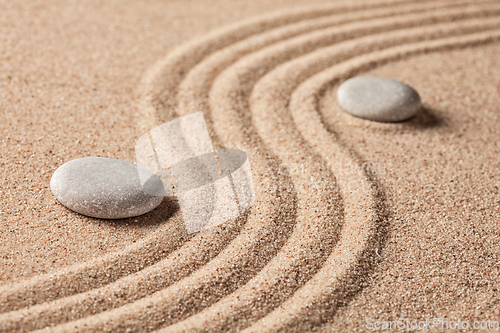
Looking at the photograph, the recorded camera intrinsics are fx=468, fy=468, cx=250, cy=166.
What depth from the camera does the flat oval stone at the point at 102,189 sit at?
56.6 inches

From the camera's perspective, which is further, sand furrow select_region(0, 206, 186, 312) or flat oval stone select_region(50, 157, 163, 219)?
flat oval stone select_region(50, 157, 163, 219)

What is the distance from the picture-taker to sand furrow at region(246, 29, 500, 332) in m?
1.26

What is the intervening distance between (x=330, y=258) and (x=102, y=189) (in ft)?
2.40

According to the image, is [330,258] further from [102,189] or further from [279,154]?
[102,189]

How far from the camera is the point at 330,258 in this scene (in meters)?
1.43

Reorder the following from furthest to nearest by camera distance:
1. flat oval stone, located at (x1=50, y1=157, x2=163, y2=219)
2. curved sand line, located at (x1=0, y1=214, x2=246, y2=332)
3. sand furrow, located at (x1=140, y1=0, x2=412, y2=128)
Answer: sand furrow, located at (x1=140, y1=0, x2=412, y2=128) → flat oval stone, located at (x1=50, y1=157, x2=163, y2=219) → curved sand line, located at (x1=0, y1=214, x2=246, y2=332)

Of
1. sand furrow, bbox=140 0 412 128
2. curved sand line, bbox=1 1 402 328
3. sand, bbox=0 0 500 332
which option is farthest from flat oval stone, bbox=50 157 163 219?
sand furrow, bbox=140 0 412 128

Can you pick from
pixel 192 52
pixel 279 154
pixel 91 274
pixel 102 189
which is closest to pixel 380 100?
pixel 279 154

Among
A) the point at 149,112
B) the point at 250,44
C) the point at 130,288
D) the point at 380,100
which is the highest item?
the point at 250,44

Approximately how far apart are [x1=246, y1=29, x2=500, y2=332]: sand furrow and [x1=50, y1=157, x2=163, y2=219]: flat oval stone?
532 millimetres

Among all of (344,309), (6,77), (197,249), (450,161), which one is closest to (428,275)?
(344,309)

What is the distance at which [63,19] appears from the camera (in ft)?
7.60

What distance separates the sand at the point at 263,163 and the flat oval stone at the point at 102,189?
4 cm

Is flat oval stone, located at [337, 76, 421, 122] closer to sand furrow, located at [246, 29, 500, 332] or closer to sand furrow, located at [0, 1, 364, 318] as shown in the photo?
sand furrow, located at [246, 29, 500, 332]
